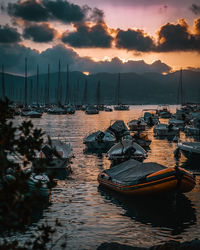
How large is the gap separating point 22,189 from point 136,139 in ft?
129

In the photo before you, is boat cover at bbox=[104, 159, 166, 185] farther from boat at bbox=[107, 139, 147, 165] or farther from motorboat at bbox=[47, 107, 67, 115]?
motorboat at bbox=[47, 107, 67, 115]

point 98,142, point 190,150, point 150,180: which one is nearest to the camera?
point 150,180

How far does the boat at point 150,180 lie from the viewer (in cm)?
1823

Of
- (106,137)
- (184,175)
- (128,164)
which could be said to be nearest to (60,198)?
(128,164)

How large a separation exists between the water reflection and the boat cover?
3.45 feet

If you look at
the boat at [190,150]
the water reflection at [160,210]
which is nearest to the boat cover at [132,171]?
the water reflection at [160,210]

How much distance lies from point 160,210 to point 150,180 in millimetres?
1731

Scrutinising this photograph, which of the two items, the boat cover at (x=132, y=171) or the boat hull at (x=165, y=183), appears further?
the boat cover at (x=132, y=171)

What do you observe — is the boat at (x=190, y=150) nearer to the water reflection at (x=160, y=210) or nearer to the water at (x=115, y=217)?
the water at (x=115, y=217)

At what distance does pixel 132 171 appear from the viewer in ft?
69.0

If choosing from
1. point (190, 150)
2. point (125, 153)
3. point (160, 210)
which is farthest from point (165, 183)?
point (190, 150)

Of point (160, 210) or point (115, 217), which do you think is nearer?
point (115, 217)

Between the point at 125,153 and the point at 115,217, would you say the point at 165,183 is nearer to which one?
the point at 115,217

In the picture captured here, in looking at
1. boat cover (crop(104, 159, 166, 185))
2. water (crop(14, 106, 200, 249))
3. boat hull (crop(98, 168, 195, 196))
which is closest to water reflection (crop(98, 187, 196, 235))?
water (crop(14, 106, 200, 249))
